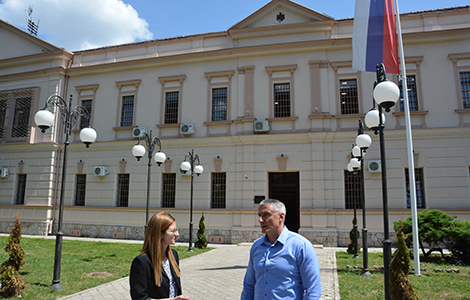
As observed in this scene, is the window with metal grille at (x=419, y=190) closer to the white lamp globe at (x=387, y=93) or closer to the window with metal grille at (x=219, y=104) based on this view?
the window with metal grille at (x=219, y=104)

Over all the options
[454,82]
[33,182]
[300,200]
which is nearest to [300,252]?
[300,200]

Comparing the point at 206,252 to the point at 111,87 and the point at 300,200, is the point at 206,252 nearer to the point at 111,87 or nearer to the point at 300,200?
the point at 300,200

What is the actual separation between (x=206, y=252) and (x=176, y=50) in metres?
12.3

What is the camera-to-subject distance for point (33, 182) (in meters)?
21.9

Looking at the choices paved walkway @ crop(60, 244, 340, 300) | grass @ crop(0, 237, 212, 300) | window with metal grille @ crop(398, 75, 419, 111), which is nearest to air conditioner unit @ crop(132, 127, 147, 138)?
grass @ crop(0, 237, 212, 300)

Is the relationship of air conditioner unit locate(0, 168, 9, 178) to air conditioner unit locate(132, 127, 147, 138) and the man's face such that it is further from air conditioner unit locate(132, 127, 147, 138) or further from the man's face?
the man's face

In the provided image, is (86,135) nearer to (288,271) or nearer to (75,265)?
(75,265)

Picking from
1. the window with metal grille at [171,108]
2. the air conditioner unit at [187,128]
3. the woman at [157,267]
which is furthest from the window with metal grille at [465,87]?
the woman at [157,267]

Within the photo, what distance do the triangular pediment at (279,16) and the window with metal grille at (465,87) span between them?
24.8ft

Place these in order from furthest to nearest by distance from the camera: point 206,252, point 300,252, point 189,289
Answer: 1. point 206,252
2. point 189,289
3. point 300,252

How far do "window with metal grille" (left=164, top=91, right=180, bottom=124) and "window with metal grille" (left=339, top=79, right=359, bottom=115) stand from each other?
944 centimetres

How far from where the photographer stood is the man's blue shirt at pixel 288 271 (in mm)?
3213

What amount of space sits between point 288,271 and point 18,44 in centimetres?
2717

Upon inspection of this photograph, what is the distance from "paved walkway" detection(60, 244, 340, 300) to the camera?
26.6 feet
